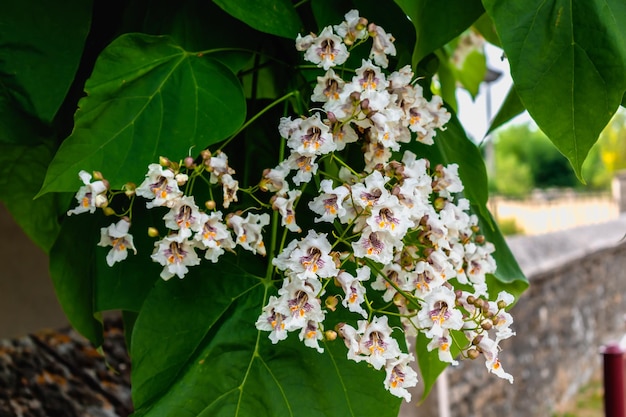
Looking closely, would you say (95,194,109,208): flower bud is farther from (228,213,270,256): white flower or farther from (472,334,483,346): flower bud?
(472,334,483,346): flower bud

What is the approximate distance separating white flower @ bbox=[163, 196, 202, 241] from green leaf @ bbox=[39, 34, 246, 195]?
0.12 feet

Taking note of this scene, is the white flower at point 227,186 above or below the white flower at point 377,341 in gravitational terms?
above

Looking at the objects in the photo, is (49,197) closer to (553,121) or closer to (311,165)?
(311,165)

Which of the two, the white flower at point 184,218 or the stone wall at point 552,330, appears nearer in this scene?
the white flower at point 184,218

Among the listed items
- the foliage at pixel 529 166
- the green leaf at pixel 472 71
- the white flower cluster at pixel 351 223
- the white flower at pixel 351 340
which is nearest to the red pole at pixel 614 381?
the green leaf at pixel 472 71

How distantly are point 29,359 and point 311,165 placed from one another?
2.61 feet

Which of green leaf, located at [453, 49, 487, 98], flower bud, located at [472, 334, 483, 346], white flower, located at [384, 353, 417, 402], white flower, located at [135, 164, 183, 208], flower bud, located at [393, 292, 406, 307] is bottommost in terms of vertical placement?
white flower, located at [384, 353, 417, 402]

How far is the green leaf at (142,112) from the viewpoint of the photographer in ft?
1.74

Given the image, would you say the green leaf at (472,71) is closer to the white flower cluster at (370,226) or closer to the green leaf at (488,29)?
the green leaf at (488,29)

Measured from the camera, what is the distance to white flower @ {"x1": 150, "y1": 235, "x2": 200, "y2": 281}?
536mm

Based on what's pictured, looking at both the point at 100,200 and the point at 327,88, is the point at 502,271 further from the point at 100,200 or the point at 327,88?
the point at 100,200

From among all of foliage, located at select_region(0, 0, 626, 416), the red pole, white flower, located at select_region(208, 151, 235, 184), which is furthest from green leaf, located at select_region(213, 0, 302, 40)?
the red pole

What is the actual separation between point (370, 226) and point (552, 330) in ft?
14.4

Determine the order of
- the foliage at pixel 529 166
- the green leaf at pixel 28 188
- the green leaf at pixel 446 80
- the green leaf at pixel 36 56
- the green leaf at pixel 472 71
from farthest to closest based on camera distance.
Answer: the foliage at pixel 529 166, the green leaf at pixel 472 71, the green leaf at pixel 446 80, the green leaf at pixel 28 188, the green leaf at pixel 36 56
